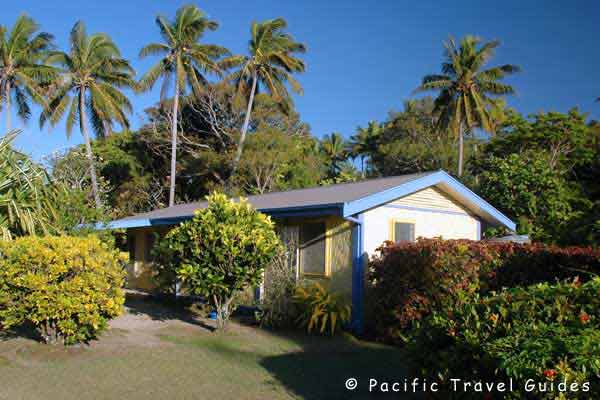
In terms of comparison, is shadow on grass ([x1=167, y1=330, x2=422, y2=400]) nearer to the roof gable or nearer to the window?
the roof gable

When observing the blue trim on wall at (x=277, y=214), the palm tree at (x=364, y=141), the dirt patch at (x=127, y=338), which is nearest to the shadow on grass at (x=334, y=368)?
the dirt patch at (x=127, y=338)

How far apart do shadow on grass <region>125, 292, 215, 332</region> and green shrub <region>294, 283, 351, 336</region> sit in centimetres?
189

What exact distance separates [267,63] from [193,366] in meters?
28.3

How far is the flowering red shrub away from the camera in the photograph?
9.16 metres

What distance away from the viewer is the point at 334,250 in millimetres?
12305

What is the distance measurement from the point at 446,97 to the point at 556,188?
15.0 m

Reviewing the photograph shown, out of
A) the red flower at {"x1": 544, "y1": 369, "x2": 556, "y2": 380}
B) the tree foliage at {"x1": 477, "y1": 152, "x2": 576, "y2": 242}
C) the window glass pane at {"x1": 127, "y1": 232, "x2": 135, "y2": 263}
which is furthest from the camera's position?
the window glass pane at {"x1": 127, "y1": 232, "x2": 135, "y2": 263}

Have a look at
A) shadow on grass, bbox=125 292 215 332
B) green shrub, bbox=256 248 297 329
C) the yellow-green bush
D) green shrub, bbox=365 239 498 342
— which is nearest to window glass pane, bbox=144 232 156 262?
shadow on grass, bbox=125 292 215 332

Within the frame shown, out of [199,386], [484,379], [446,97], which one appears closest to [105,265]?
[199,386]

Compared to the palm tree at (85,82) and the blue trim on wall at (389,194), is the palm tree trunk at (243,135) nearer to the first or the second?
the palm tree at (85,82)

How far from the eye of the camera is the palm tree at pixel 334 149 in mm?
48116

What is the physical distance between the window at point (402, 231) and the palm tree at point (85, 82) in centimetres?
2143

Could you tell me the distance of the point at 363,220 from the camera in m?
11.7

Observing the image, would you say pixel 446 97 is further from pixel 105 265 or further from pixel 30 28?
pixel 105 265
